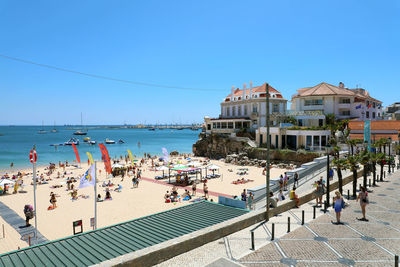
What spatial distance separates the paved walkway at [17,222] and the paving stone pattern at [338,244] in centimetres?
1289

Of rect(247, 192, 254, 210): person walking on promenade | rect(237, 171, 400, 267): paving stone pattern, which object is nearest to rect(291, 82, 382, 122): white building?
rect(247, 192, 254, 210): person walking on promenade

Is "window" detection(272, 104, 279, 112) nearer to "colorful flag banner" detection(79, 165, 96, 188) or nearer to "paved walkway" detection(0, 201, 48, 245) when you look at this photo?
"colorful flag banner" detection(79, 165, 96, 188)

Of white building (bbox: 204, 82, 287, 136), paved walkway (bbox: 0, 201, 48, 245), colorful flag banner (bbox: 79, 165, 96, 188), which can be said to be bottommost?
paved walkway (bbox: 0, 201, 48, 245)

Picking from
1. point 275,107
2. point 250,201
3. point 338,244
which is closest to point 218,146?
point 275,107

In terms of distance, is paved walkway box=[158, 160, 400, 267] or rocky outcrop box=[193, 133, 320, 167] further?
rocky outcrop box=[193, 133, 320, 167]

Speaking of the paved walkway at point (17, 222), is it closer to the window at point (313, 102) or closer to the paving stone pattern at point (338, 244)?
the paving stone pattern at point (338, 244)

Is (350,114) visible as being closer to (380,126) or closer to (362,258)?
(380,126)

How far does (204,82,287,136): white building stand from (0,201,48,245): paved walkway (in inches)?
1488

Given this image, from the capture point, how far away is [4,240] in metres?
15.0

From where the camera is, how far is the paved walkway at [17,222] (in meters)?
14.9

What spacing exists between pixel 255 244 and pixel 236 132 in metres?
42.5

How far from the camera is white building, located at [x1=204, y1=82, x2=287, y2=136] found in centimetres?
5009

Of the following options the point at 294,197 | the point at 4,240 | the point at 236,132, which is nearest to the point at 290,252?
the point at 294,197

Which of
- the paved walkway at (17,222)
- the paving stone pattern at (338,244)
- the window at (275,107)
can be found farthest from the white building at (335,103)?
the paved walkway at (17,222)
